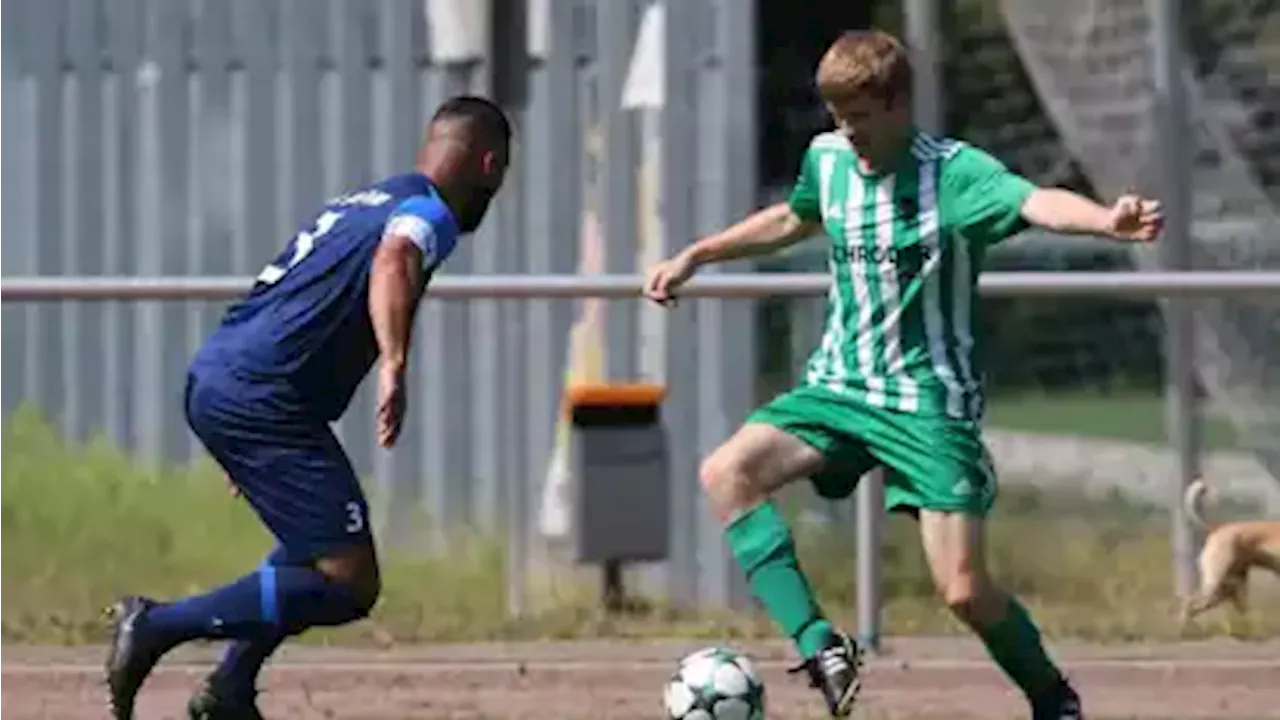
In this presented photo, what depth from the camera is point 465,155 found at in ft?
Result: 24.5

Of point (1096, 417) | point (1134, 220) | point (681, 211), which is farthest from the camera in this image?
point (1096, 417)

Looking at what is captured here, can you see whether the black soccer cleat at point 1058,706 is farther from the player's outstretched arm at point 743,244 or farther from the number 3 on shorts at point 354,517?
the number 3 on shorts at point 354,517

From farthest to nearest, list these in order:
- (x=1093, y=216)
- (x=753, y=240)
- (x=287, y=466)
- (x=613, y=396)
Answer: (x=613, y=396)
(x=753, y=240)
(x=287, y=466)
(x=1093, y=216)

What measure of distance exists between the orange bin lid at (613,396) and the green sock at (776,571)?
11.9 feet

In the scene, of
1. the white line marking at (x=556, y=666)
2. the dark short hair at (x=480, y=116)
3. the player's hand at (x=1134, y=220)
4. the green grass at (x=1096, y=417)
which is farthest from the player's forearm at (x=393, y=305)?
the green grass at (x=1096, y=417)

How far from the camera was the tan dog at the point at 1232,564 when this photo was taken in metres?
10.6

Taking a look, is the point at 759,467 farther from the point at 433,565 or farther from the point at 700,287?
the point at 433,565

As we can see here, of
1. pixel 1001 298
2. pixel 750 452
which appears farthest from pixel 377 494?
pixel 750 452

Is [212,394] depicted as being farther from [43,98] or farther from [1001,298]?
[43,98]

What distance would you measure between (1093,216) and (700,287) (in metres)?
2.65

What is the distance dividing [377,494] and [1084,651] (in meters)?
3.22

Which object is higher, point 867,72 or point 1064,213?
point 867,72

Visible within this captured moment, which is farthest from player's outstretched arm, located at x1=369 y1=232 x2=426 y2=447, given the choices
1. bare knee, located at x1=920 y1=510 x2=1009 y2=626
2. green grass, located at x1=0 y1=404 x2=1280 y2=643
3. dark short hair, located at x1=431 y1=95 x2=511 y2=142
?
green grass, located at x1=0 y1=404 x2=1280 y2=643

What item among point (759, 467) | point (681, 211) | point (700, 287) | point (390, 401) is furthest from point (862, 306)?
point (681, 211)
